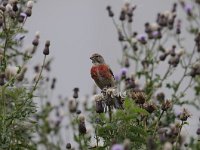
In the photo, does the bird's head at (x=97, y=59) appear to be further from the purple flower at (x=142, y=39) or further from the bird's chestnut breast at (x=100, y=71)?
the purple flower at (x=142, y=39)

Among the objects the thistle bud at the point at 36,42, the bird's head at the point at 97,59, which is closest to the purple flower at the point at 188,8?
the thistle bud at the point at 36,42

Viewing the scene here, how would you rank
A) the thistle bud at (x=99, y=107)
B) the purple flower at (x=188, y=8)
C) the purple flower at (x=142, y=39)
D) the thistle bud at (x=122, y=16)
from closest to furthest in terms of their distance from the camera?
1. the thistle bud at (x=99, y=107)
2. the purple flower at (x=142, y=39)
3. the thistle bud at (x=122, y=16)
4. the purple flower at (x=188, y=8)

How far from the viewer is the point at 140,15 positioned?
24.7 ft

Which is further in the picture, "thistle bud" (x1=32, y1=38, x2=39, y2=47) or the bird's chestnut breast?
"thistle bud" (x1=32, y1=38, x2=39, y2=47)

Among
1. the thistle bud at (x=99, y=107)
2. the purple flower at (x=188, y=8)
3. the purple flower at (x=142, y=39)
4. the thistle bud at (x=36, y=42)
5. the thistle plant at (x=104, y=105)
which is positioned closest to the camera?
the thistle plant at (x=104, y=105)

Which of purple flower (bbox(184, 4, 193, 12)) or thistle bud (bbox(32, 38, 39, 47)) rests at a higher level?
purple flower (bbox(184, 4, 193, 12))

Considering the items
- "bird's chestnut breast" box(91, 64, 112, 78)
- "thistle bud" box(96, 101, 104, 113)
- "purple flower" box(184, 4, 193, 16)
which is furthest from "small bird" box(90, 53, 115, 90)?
"purple flower" box(184, 4, 193, 16)

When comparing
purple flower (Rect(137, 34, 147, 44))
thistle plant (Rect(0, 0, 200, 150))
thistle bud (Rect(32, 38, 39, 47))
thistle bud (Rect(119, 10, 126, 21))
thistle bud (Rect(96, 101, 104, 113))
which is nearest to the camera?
thistle plant (Rect(0, 0, 200, 150))

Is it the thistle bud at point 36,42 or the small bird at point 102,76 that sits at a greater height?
the thistle bud at point 36,42

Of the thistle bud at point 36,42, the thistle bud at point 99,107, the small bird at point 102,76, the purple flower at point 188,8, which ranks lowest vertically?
the thistle bud at point 99,107

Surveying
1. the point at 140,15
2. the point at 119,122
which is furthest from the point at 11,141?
the point at 140,15

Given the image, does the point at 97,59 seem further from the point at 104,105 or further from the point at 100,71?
the point at 104,105

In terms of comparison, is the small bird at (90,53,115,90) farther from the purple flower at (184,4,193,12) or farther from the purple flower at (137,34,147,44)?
the purple flower at (184,4,193,12)

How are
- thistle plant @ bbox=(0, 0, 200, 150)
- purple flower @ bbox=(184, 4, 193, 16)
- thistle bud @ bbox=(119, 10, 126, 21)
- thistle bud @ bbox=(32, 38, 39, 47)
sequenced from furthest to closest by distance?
purple flower @ bbox=(184, 4, 193, 16) < thistle bud @ bbox=(119, 10, 126, 21) < thistle bud @ bbox=(32, 38, 39, 47) < thistle plant @ bbox=(0, 0, 200, 150)
